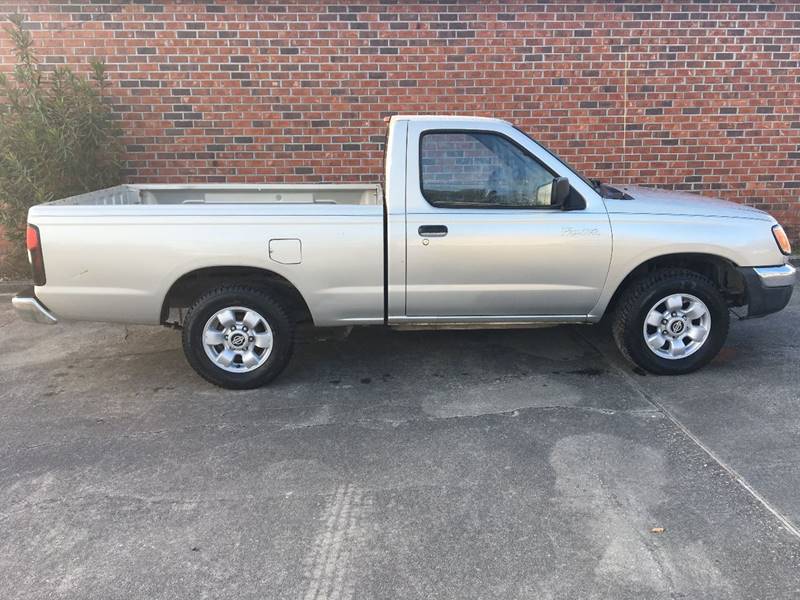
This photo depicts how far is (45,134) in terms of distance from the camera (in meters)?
6.80

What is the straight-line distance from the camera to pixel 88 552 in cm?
288

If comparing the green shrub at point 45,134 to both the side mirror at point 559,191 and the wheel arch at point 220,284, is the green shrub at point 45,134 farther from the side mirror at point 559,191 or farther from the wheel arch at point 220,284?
the side mirror at point 559,191

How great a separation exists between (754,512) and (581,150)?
18.8 ft

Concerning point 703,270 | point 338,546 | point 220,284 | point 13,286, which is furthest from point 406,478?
point 13,286

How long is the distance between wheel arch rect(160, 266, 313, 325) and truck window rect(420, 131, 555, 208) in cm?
120

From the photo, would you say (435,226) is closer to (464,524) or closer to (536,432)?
(536,432)

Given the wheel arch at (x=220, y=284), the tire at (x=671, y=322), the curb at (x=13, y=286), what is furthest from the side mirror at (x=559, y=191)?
the curb at (x=13, y=286)

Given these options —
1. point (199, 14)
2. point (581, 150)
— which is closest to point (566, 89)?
point (581, 150)

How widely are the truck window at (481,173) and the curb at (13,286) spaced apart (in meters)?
5.35

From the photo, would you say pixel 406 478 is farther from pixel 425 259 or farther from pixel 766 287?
pixel 766 287

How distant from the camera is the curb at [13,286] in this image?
24.8ft

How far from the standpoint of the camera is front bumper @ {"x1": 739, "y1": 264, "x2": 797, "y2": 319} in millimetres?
4738

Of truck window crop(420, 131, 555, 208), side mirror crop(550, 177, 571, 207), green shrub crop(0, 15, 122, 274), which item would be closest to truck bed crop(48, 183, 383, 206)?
truck window crop(420, 131, 555, 208)

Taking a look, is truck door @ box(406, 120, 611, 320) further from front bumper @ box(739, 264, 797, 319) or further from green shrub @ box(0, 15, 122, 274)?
green shrub @ box(0, 15, 122, 274)
